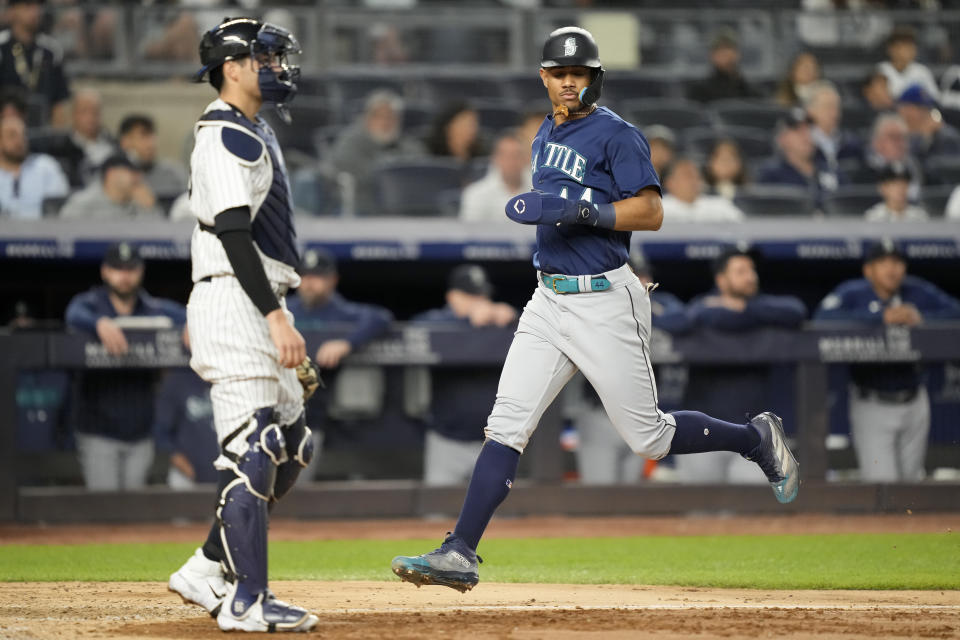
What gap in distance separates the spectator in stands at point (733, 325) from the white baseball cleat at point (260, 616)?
14.9ft

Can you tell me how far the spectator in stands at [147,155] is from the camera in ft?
29.7

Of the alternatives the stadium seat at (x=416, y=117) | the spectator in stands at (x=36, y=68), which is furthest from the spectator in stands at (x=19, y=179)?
the stadium seat at (x=416, y=117)

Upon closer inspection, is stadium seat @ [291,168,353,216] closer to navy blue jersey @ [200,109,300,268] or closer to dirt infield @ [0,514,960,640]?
dirt infield @ [0,514,960,640]

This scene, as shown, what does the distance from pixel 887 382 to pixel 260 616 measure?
5.26m

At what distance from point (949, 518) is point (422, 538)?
3.09 m

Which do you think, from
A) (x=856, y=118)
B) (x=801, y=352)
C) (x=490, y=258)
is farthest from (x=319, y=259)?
(x=856, y=118)

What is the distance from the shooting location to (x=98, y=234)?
27.6 ft

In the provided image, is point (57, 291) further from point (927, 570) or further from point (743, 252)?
point (927, 570)

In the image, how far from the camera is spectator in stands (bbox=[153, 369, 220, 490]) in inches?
291

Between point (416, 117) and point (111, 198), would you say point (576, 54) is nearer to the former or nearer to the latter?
point (111, 198)

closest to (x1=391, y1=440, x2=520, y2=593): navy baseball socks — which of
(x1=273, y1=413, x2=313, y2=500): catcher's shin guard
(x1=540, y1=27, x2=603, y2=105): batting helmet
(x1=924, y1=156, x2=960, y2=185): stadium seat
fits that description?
(x1=273, y1=413, x2=313, y2=500): catcher's shin guard

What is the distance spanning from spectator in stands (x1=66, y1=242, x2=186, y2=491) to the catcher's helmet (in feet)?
12.8

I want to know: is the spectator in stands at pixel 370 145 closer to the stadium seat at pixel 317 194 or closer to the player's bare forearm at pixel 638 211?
the stadium seat at pixel 317 194

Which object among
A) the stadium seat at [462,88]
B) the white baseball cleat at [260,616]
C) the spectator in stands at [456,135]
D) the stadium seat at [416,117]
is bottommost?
the white baseball cleat at [260,616]
